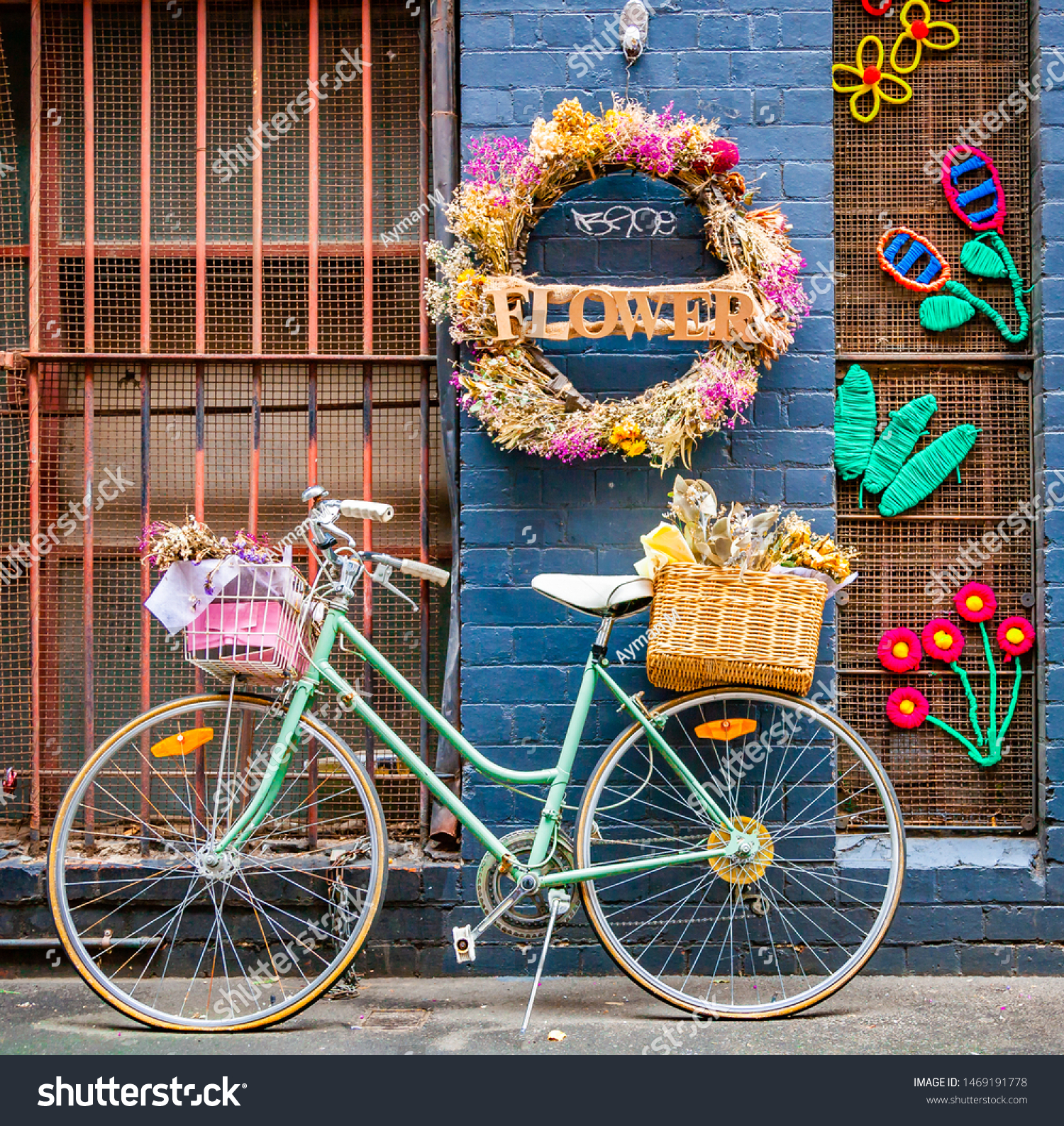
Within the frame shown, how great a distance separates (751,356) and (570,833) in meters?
1.78

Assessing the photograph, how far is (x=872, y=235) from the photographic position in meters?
4.06

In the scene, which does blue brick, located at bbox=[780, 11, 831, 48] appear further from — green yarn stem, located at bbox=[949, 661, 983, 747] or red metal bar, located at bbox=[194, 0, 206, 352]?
green yarn stem, located at bbox=[949, 661, 983, 747]

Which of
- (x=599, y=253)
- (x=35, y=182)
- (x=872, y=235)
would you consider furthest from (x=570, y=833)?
(x=35, y=182)

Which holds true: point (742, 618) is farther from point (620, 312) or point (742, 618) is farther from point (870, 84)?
point (870, 84)

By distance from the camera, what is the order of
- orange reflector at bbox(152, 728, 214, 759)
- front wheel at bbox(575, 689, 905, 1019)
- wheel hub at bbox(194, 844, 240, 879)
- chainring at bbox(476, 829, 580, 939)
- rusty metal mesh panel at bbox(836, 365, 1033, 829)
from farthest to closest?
rusty metal mesh panel at bbox(836, 365, 1033, 829), front wheel at bbox(575, 689, 905, 1019), orange reflector at bbox(152, 728, 214, 759), chainring at bbox(476, 829, 580, 939), wheel hub at bbox(194, 844, 240, 879)

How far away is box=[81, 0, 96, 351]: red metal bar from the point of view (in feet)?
13.1

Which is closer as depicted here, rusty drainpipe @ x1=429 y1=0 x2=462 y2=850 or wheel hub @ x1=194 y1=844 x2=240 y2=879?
wheel hub @ x1=194 y1=844 x2=240 y2=879

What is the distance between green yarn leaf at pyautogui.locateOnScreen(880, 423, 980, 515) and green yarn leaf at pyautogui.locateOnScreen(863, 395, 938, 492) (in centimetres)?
4

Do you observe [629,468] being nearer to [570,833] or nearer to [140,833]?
[570,833]

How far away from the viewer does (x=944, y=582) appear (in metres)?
4.00

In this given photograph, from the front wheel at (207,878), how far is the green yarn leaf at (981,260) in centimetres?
294

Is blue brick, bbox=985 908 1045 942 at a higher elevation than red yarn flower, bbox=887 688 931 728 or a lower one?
lower

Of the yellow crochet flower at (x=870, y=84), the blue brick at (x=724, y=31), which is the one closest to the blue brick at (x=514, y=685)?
the blue brick at (x=724, y=31)

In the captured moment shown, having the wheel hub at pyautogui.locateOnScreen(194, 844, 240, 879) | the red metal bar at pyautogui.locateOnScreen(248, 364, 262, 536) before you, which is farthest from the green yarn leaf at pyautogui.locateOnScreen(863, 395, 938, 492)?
the wheel hub at pyautogui.locateOnScreen(194, 844, 240, 879)
